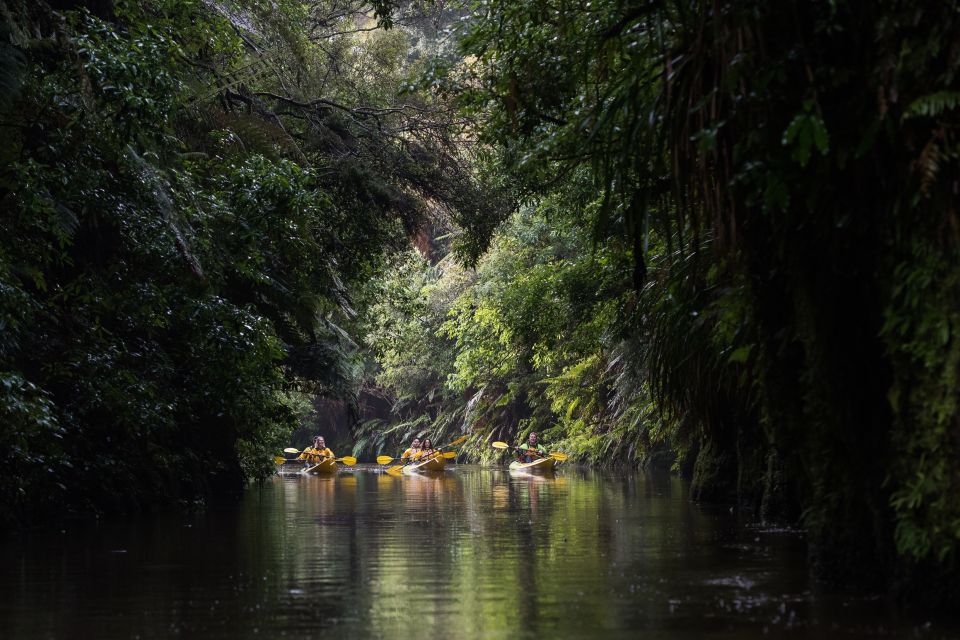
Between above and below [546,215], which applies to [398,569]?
below

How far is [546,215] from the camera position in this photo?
18812mm

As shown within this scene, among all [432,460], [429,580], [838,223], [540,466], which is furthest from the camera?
[432,460]

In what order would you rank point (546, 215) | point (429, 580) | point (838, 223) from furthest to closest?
point (546, 215) → point (429, 580) → point (838, 223)

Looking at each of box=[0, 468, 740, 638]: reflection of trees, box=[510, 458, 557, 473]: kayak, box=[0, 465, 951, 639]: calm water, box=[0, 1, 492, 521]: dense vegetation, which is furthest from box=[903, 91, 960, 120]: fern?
box=[510, 458, 557, 473]: kayak

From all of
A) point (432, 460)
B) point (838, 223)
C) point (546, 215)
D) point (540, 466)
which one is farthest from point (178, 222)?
point (432, 460)

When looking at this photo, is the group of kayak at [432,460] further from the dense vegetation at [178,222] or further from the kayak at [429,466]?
the dense vegetation at [178,222]

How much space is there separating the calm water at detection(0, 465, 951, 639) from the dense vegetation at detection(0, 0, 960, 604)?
67 centimetres

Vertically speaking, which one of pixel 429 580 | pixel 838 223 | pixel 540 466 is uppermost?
pixel 838 223

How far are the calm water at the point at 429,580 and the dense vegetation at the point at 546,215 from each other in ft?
2.19

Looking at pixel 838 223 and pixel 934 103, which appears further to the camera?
pixel 838 223

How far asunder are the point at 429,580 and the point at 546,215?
12.1 meters

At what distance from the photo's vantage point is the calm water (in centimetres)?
555

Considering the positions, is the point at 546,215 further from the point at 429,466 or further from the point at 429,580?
the point at 429,466

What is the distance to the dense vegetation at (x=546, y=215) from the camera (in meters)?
5.58
